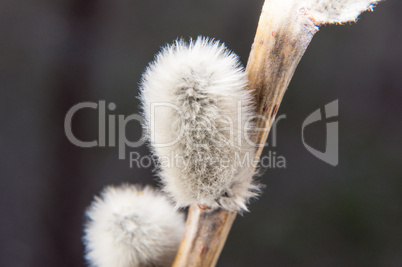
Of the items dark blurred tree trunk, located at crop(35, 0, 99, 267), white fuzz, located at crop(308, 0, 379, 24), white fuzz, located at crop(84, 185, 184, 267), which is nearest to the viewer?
white fuzz, located at crop(308, 0, 379, 24)

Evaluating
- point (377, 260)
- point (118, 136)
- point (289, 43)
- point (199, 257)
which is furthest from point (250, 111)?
point (377, 260)

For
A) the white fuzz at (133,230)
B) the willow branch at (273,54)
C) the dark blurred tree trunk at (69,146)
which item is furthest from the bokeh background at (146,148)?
the willow branch at (273,54)

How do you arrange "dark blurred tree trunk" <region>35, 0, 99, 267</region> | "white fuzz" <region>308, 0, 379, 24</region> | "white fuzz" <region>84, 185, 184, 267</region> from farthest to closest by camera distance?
"dark blurred tree trunk" <region>35, 0, 99, 267</region>, "white fuzz" <region>84, 185, 184, 267</region>, "white fuzz" <region>308, 0, 379, 24</region>

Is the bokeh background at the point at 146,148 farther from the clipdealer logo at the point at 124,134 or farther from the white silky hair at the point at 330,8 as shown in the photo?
the white silky hair at the point at 330,8

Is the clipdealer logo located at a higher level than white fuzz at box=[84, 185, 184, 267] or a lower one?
higher

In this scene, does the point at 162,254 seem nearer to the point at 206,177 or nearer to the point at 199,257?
the point at 199,257

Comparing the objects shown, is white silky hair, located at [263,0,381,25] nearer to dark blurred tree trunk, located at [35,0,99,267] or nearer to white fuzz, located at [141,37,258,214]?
white fuzz, located at [141,37,258,214]

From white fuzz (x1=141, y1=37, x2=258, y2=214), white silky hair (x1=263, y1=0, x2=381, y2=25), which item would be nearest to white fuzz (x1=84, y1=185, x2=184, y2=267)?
white fuzz (x1=141, y1=37, x2=258, y2=214)

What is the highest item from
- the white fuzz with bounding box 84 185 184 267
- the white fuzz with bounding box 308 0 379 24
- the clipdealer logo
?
the white fuzz with bounding box 308 0 379 24

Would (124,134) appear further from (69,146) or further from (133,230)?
(133,230)
